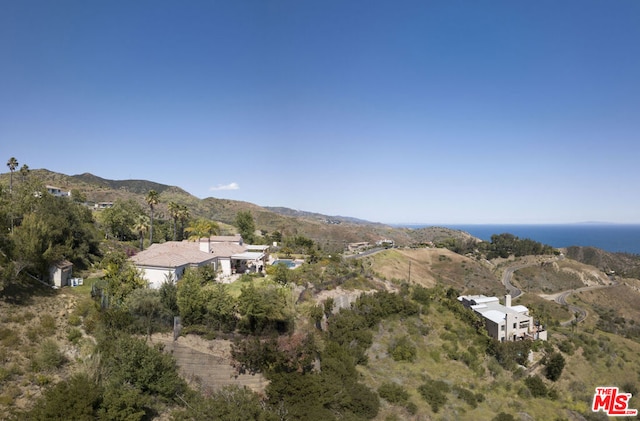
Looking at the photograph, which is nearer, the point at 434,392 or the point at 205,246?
the point at 434,392

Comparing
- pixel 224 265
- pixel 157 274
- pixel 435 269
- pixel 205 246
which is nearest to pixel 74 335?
pixel 157 274

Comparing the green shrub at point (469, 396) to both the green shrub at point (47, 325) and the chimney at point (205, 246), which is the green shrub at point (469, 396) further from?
the green shrub at point (47, 325)

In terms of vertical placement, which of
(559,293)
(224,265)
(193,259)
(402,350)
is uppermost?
(193,259)

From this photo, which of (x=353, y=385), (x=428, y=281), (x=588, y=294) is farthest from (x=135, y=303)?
(x=588, y=294)

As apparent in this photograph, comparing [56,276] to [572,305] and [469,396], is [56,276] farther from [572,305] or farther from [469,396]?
[572,305]

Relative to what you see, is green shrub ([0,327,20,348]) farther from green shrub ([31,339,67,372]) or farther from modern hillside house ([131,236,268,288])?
modern hillside house ([131,236,268,288])
